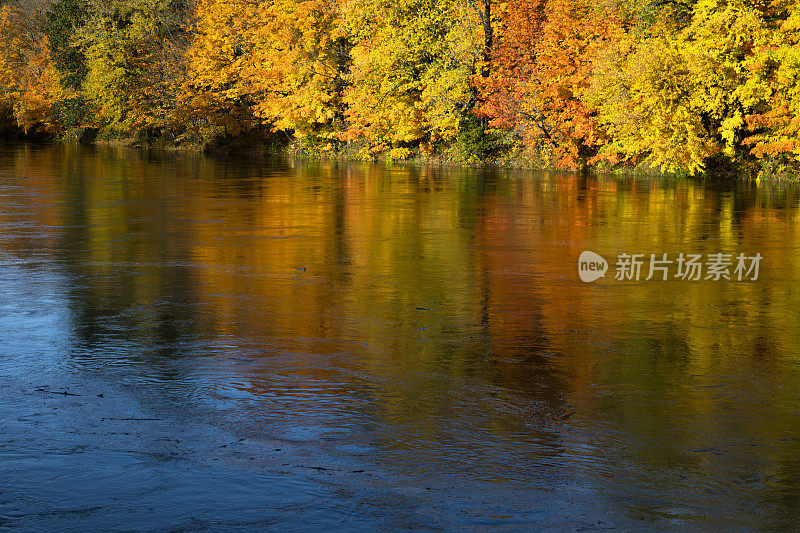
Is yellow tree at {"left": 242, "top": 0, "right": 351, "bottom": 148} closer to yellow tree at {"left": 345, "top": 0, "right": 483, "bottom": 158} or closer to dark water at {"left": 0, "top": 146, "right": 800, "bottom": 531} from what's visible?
yellow tree at {"left": 345, "top": 0, "right": 483, "bottom": 158}

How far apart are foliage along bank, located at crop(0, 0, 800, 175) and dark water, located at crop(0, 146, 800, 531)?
16.6 metres

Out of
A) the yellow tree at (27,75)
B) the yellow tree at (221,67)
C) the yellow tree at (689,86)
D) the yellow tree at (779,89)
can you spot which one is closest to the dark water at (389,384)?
the yellow tree at (779,89)

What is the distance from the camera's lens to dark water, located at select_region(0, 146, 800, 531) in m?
5.38

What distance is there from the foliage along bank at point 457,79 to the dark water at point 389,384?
1657cm

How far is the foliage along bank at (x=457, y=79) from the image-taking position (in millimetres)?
32688

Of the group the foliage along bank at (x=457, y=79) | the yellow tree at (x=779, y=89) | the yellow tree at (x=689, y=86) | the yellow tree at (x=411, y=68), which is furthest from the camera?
the yellow tree at (x=411, y=68)

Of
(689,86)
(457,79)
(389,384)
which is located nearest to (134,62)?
(457,79)

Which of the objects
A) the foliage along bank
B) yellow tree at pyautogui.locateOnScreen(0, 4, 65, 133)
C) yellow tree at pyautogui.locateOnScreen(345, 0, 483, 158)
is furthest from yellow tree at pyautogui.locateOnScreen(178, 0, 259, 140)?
yellow tree at pyautogui.locateOnScreen(0, 4, 65, 133)

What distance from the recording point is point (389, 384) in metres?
7.72

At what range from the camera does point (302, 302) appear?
36.7 feet

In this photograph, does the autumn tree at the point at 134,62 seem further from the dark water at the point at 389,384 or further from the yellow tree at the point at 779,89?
the dark water at the point at 389,384

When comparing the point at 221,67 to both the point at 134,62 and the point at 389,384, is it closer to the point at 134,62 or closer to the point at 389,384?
the point at 134,62

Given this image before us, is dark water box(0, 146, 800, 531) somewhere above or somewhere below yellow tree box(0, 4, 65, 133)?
below

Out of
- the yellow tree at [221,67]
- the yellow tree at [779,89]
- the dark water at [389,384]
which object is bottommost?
the dark water at [389,384]
